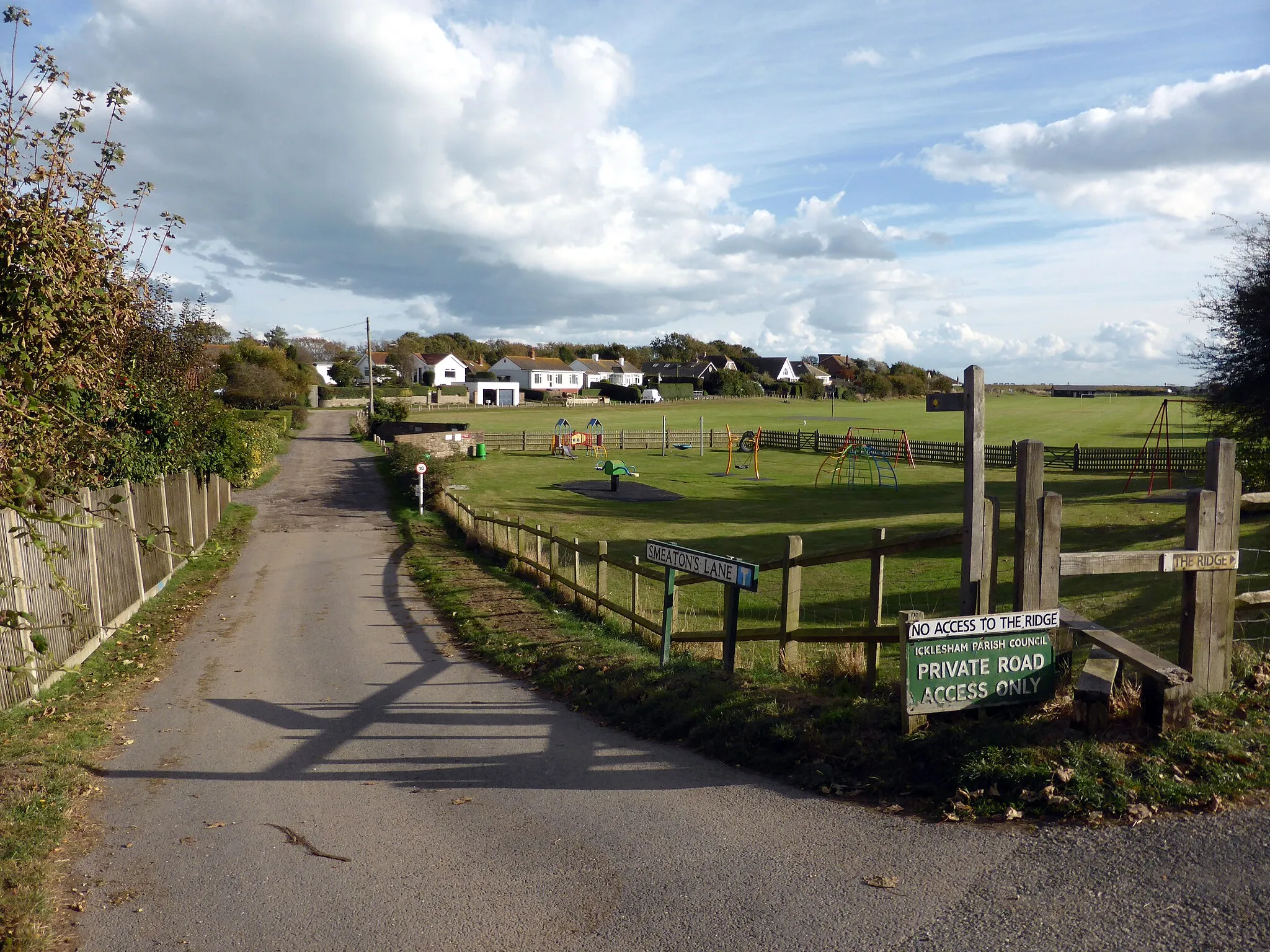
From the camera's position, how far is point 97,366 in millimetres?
6574

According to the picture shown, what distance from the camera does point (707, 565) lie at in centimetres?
896

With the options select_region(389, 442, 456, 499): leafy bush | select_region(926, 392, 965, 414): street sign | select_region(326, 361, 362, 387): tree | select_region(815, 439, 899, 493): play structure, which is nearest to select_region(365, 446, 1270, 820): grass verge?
select_region(926, 392, 965, 414): street sign

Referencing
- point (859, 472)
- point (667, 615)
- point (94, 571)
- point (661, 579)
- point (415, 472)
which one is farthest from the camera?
point (859, 472)

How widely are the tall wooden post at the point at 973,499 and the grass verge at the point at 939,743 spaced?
93 cm

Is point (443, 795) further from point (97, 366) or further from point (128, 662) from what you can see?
point (128, 662)

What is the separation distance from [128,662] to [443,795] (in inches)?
269

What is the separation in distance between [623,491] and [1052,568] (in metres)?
27.4

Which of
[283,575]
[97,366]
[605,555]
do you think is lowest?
[283,575]

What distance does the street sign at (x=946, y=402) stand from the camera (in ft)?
23.7

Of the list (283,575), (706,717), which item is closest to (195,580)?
(283,575)

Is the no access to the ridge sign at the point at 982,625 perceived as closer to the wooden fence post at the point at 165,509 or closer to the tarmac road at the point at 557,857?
the tarmac road at the point at 557,857

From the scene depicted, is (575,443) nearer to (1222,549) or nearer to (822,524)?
(822,524)

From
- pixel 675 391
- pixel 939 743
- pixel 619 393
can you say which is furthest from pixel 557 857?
pixel 675 391

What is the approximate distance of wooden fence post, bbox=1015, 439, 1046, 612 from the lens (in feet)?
21.7
